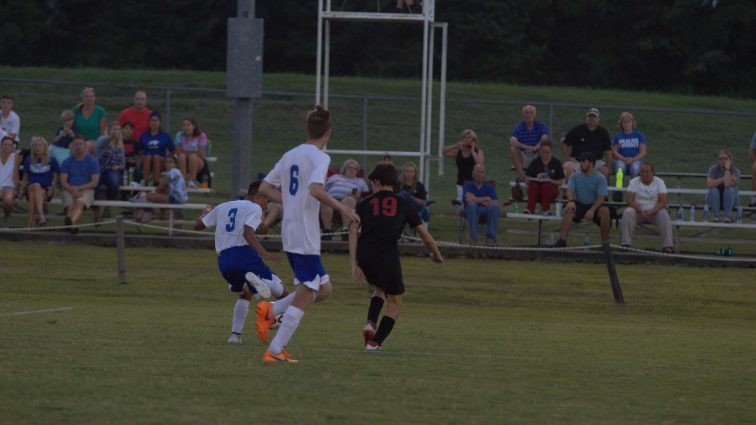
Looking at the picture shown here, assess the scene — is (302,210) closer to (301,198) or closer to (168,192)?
(301,198)

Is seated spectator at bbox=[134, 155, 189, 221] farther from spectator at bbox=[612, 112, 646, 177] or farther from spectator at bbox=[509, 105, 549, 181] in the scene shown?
spectator at bbox=[612, 112, 646, 177]

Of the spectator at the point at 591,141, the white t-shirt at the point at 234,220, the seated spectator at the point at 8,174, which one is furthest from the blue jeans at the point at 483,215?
the white t-shirt at the point at 234,220

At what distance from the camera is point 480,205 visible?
21.8 m

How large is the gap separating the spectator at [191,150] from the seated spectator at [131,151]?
763 millimetres

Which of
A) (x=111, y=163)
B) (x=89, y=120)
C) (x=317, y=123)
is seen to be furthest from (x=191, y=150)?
(x=317, y=123)

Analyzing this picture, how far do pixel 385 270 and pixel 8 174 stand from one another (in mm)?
13076

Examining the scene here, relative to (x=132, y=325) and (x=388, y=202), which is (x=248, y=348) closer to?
(x=388, y=202)

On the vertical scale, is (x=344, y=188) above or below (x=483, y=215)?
above

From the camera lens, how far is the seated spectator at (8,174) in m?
22.3

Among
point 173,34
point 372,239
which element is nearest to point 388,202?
point 372,239

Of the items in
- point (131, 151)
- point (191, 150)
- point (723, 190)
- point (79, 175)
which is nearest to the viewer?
point (723, 190)

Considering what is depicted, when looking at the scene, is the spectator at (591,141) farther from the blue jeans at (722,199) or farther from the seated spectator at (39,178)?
the seated spectator at (39,178)

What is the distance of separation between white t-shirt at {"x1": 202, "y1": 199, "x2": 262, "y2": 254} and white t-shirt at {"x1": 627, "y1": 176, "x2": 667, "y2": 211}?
10.7 meters

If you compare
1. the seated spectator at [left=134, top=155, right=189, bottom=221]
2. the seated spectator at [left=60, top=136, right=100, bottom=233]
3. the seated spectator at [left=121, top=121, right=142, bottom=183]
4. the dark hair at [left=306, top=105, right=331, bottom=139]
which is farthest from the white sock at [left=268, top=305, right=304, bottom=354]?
the seated spectator at [left=121, top=121, right=142, bottom=183]
